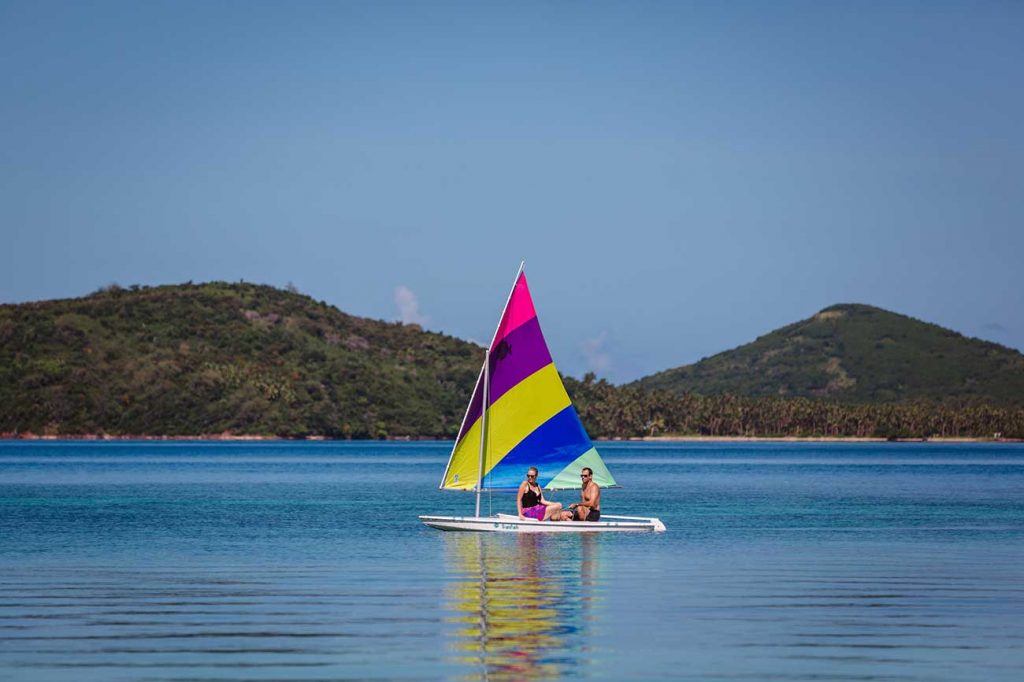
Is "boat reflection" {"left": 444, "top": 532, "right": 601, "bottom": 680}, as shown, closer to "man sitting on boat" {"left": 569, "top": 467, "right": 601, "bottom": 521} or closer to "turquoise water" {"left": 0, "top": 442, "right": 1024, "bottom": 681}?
"turquoise water" {"left": 0, "top": 442, "right": 1024, "bottom": 681}

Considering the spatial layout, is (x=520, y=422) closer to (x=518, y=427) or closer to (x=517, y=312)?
(x=518, y=427)

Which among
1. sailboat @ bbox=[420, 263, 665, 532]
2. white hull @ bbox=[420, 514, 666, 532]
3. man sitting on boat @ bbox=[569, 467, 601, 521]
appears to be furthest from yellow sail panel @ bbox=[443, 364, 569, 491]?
man sitting on boat @ bbox=[569, 467, 601, 521]

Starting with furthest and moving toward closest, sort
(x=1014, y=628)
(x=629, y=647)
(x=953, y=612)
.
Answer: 1. (x=953, y=612)
2. (x=1014, y=628)
3. (x=629, y=647)

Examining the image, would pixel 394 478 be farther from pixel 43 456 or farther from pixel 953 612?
pixel 953 612

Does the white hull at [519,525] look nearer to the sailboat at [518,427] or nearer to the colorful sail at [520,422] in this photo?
the sailboat at [518,427]

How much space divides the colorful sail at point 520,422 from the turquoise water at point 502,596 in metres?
1.68

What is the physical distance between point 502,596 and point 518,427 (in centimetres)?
1350

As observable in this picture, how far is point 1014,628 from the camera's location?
24.1 m

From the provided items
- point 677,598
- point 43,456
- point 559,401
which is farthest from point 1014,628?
point 43,456

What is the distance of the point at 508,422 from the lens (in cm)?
4116

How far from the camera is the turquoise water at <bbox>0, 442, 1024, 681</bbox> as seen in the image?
2061cm

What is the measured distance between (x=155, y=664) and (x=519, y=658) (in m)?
4.49

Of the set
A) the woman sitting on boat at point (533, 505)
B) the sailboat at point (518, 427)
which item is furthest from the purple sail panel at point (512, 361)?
the woman sitting on boat at point (533, 505)

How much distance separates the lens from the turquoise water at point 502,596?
20.6 m
